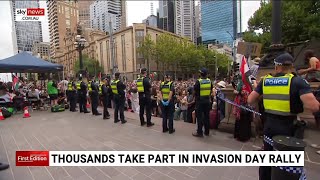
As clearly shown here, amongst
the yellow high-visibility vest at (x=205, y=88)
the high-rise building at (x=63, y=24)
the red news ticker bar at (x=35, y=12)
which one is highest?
the high-rise building at (x=63, y=24)

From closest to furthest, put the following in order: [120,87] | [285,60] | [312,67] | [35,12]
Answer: [285,60], [312,67], [120,87], [35,12]

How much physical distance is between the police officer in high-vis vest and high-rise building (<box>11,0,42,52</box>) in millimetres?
68886

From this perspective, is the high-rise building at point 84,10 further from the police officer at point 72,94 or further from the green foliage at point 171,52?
the police officer at point 72,94

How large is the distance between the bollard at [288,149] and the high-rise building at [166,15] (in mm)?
133500

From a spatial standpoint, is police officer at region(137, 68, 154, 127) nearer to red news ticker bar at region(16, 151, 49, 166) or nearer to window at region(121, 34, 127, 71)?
red news ticker bar at region(16, 151, 49, 166)

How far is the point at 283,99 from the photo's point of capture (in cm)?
281

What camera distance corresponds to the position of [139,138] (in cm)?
645

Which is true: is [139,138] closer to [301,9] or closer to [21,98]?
[21,98]

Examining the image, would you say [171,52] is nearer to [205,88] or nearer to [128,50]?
[128,50]

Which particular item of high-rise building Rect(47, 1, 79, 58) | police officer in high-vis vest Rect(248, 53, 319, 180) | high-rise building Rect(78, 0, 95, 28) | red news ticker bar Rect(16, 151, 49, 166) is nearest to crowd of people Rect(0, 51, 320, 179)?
police officer in high-vis vest Rect(248, 53, 319, 180)

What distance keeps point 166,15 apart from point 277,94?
14966cm

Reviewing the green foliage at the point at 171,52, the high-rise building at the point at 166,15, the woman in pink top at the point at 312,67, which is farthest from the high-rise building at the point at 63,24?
the woman in pink top at the point at 312,67

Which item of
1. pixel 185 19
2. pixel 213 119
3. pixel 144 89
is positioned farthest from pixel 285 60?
pixel 185 19

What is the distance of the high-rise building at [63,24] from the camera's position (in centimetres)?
9056
